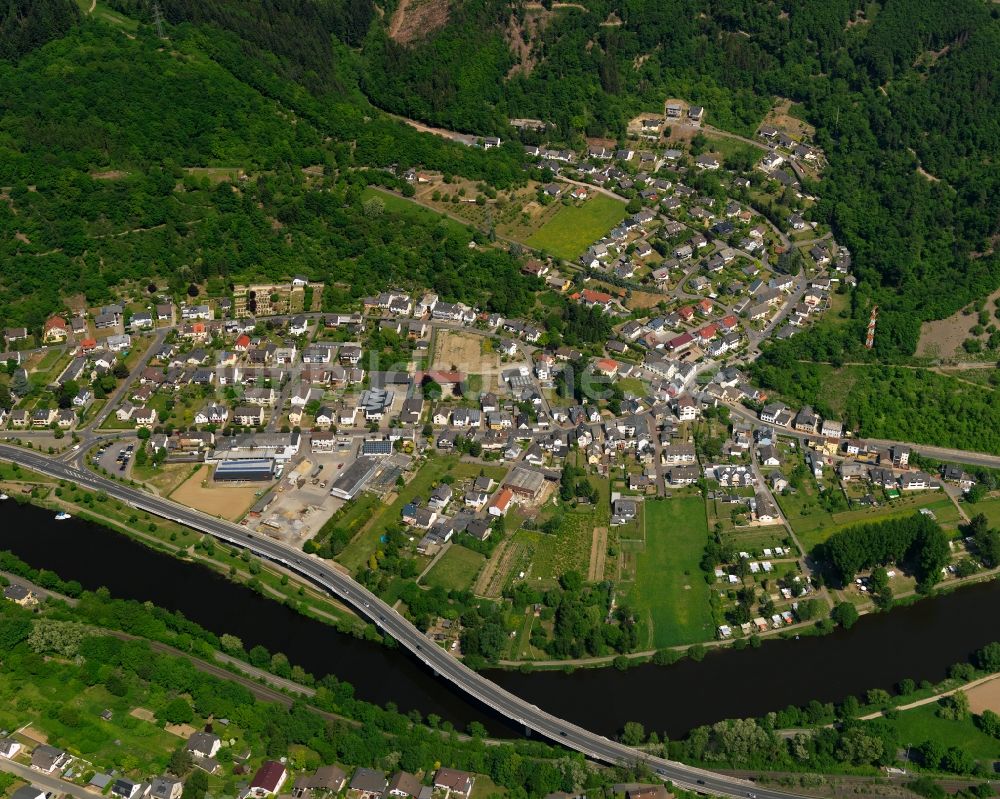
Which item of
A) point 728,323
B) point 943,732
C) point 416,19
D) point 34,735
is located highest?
point 416,19

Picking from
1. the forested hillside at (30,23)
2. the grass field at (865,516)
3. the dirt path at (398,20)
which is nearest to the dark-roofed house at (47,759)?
the grass field at (865,516)

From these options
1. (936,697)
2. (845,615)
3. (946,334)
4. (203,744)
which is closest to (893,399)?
(946,334)

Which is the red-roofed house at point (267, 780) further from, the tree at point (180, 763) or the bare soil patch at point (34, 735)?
the bare soil patch at point (34, 735)

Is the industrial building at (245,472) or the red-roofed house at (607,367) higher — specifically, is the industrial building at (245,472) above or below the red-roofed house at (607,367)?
below

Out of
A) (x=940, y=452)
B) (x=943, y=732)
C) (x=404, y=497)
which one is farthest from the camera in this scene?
(x=940, y=452)

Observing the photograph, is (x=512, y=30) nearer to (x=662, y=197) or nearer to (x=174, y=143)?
(x=662, y=197)

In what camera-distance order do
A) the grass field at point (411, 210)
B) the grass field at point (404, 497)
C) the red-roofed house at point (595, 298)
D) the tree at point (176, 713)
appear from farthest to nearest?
the grass field at point (411, 210) < the red-roofed house at point (595, 298) < the grass field at point (404, 497) < the tree at point (176, 713)

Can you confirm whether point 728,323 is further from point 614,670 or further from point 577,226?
point 614,670
